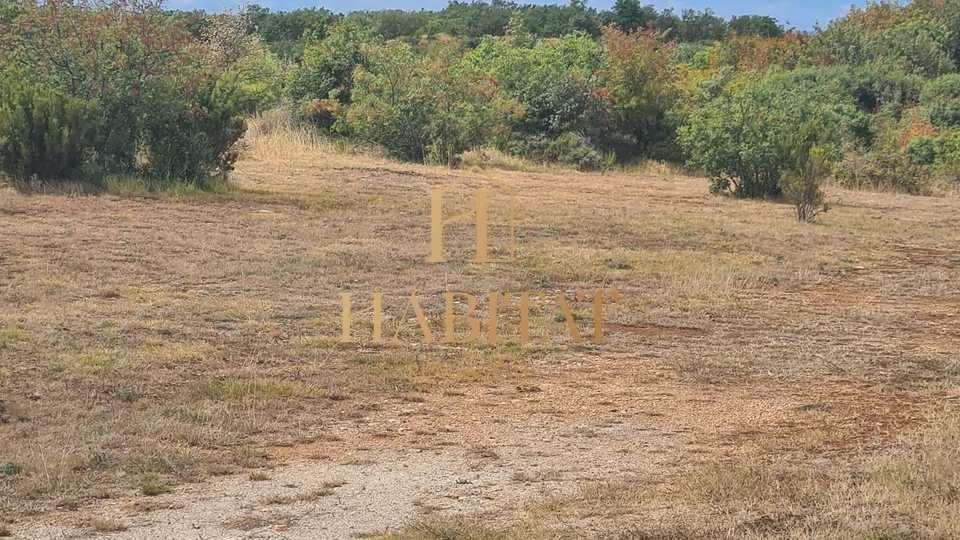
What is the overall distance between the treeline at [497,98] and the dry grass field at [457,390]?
2.67 m

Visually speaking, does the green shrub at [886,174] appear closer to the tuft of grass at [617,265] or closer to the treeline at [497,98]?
the treeline at [497,98]

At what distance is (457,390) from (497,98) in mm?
19582

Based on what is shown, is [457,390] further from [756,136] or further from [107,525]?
[756,136]

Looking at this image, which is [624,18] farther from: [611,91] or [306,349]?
[306,349]

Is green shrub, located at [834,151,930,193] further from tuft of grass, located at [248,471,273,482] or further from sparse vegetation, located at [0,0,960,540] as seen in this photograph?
tuft of grass, located at [248,471,273,482]

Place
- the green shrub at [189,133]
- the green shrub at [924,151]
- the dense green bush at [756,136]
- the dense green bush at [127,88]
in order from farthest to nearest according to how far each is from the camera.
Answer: the green shrub at [924,151]
the dense green bush at [756,136]
the green shrub at [189,133]
the dense green bush at [127,88]

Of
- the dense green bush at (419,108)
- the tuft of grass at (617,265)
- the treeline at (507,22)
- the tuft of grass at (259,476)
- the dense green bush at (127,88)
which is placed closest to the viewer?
the tuft of grass at (259,476)

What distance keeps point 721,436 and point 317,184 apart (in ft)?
43.0

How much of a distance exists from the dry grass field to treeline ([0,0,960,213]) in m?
2.67

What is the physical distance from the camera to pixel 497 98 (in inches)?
1006

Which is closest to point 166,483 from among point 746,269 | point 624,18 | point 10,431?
point 10,431

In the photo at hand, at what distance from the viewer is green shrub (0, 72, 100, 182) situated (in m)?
14.5

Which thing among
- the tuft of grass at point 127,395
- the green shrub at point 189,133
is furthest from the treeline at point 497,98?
the tuft of grass at point 127,395

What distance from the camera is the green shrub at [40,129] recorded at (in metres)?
14.5
